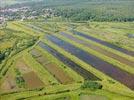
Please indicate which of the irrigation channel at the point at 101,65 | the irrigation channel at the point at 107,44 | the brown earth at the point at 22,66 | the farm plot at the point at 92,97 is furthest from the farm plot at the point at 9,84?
the irrigation channel at the point at 107,44

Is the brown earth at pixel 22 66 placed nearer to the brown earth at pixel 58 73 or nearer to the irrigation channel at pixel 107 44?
the brown earth at pixel 58 73

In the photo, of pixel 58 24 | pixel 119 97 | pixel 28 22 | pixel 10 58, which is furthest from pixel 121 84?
pixel 28 22

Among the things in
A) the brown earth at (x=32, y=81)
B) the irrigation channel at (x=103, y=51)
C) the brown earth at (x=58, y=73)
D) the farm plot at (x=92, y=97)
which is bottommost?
the farm plot at (x=92, y=97)

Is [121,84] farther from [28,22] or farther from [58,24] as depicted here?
[28,22]

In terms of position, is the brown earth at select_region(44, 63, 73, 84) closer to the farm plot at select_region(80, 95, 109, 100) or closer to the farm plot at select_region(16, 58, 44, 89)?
the farm plot at select_region(16, 58, 44, 89)

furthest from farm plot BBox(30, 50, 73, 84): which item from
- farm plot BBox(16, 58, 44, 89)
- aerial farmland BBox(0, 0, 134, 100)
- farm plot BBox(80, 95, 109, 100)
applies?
farm plot BBox(80, 95, 109, 100)

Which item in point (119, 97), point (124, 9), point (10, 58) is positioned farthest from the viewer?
point (124, 9)
